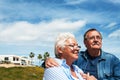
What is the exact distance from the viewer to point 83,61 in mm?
7688

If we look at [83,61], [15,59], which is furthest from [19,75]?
[15,59]

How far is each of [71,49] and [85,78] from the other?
0.60 metres

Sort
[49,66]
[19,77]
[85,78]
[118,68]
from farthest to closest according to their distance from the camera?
[19,77], [118,68], [85,78], [49,66]

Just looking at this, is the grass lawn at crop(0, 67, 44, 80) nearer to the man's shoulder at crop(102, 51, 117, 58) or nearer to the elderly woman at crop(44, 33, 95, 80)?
the man's shoulder at crop(102, 51, 117, 58)

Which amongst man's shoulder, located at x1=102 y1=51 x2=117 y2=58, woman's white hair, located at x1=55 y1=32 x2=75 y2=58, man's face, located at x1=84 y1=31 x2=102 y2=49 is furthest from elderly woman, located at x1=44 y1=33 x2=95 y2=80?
man's shoulder, located at x1=102 y1=51 x2=117 y2=58

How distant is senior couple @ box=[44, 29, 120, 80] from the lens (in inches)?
238

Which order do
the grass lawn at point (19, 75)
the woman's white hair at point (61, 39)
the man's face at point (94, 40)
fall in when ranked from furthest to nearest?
the grass lawn at point (19, 75), the man's face at point (94, 40), the woman's white hair at point (61, 39)

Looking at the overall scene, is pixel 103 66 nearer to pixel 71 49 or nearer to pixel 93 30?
pixel 93 30

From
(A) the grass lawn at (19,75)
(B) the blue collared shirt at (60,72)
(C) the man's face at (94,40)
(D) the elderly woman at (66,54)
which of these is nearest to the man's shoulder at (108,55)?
(C) the man's face at (94,40)

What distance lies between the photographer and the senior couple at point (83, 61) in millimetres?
6043

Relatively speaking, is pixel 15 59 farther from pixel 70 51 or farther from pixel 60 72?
pixel 60 72

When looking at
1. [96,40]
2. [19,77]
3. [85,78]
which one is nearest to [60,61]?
[85,78]

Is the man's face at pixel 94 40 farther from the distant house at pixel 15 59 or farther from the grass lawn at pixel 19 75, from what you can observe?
the distant house at pixel 15 59

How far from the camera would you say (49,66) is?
6082 millimetres
